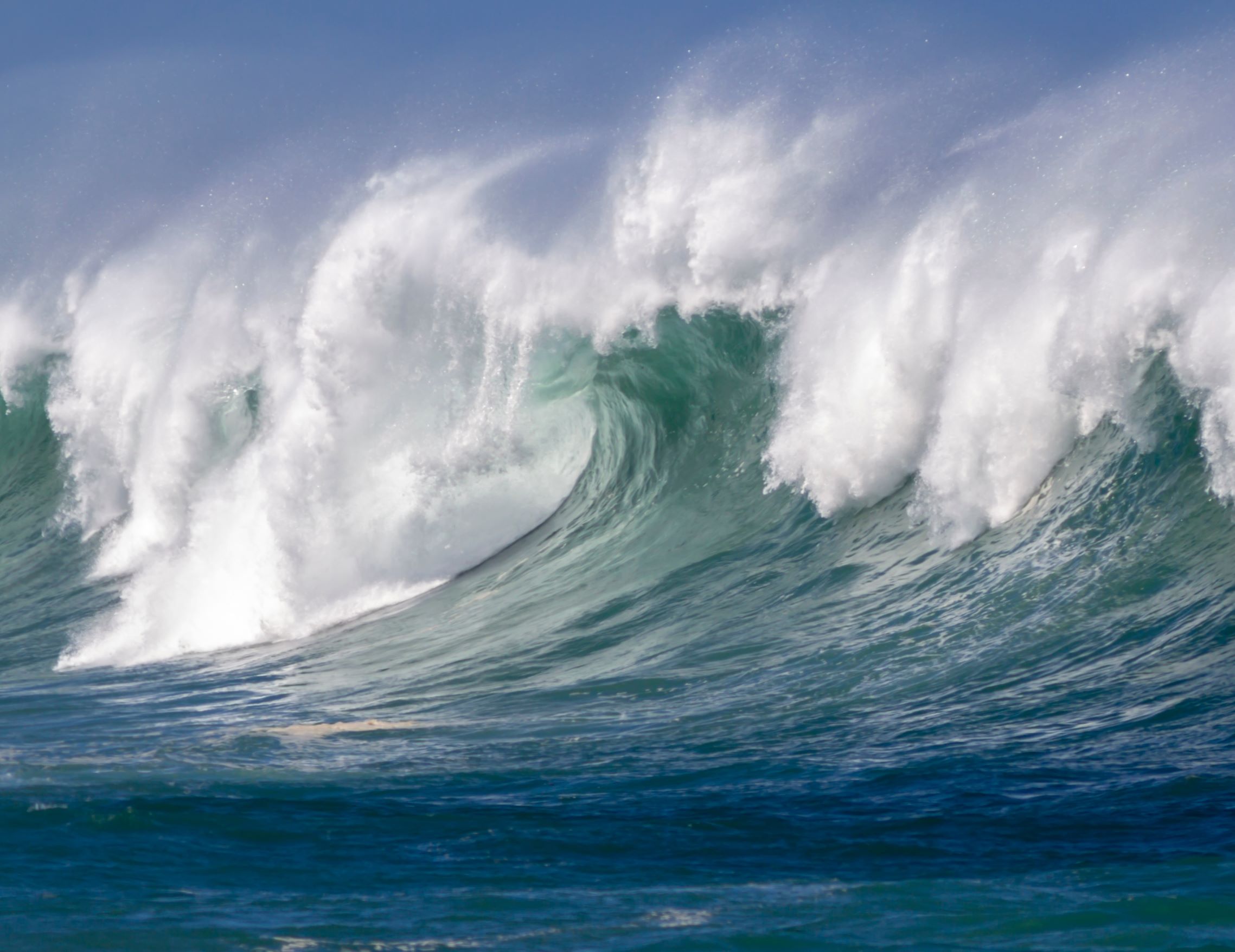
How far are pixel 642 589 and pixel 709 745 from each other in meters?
4.14

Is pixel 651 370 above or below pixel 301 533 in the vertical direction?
above

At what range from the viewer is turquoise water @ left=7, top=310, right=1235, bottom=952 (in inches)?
167

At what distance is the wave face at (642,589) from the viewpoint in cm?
456

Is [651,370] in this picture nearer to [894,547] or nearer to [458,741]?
[894,547]

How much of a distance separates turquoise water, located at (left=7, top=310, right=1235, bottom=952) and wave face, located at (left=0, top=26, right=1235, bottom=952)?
0.03 metres

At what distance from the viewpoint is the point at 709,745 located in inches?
247

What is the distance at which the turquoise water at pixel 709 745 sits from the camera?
13.9ft

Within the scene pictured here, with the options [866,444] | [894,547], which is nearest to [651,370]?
[866,444]

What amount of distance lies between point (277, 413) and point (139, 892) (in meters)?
9.45

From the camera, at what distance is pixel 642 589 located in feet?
34.1

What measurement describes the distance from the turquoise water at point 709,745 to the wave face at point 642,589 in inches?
1.1

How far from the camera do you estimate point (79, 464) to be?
17.0m

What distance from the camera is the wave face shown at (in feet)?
15.0

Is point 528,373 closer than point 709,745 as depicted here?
No
